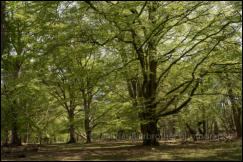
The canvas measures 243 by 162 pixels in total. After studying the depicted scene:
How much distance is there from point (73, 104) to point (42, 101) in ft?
20.3

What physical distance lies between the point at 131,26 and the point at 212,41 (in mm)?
5274

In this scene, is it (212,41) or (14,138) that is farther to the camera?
(14,138)

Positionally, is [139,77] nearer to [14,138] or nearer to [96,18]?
[96,18]

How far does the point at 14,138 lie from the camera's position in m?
15.9

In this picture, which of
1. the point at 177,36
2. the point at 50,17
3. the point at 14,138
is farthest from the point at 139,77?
the point at 14,138

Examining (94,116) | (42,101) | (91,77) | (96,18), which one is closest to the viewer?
(96,18)

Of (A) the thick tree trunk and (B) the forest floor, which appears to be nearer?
(B) the forest floor

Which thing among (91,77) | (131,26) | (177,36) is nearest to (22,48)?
(91,77)

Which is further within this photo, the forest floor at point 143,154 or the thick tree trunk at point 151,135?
the thick tree trunk at point 151,135

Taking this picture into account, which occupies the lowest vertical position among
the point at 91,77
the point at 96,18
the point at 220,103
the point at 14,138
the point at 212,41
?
the point at 14,138

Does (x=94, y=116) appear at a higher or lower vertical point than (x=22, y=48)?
lower

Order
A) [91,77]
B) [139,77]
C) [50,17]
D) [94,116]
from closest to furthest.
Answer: [50,17]
[91,77]
[139,77]
[94,116]

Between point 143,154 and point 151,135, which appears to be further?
point 151,135

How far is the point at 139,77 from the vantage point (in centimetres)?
1559
